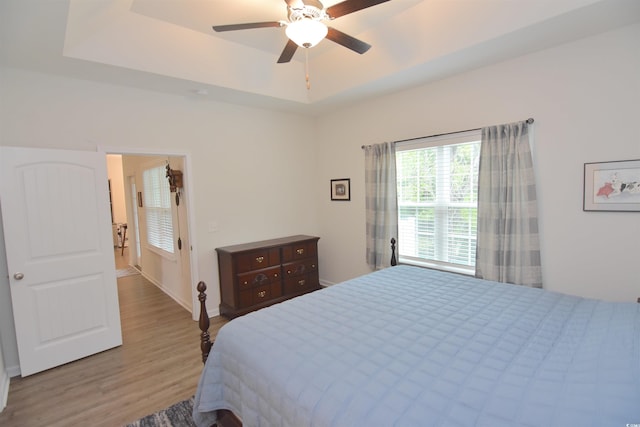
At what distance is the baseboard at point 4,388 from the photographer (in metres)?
2.30

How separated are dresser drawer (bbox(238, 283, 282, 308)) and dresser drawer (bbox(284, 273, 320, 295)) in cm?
13

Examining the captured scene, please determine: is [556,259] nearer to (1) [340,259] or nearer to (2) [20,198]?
(1) [340,259]

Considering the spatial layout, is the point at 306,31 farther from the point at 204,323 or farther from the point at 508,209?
the point at 508,209

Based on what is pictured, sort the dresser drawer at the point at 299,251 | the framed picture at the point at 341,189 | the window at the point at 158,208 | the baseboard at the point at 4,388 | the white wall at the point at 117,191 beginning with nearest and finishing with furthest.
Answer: the baseboard at the point at 4,388 < the dresser drawer at the point at 299,251 < the framed picture at the point at 341,189 < the window at the point at 158,208 < the white wall at the point at 117,191

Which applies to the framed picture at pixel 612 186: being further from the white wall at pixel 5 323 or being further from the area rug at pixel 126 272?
the area rug at pixel 126 272

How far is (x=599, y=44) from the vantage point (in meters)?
2.44

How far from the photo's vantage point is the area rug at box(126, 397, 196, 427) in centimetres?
210

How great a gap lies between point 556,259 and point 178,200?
4.20m

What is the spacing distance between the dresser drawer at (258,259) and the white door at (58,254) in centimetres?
131

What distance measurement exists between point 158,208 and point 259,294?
7.93 ft

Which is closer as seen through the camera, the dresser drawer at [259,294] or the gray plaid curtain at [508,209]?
the gray plaid curtain at [508,209]

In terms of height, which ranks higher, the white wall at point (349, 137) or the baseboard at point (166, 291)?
the white wall at point (349, 137)

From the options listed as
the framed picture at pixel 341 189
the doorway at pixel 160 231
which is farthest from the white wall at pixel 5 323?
the framed picture at pixel 341 189

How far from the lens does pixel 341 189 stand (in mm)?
4566
